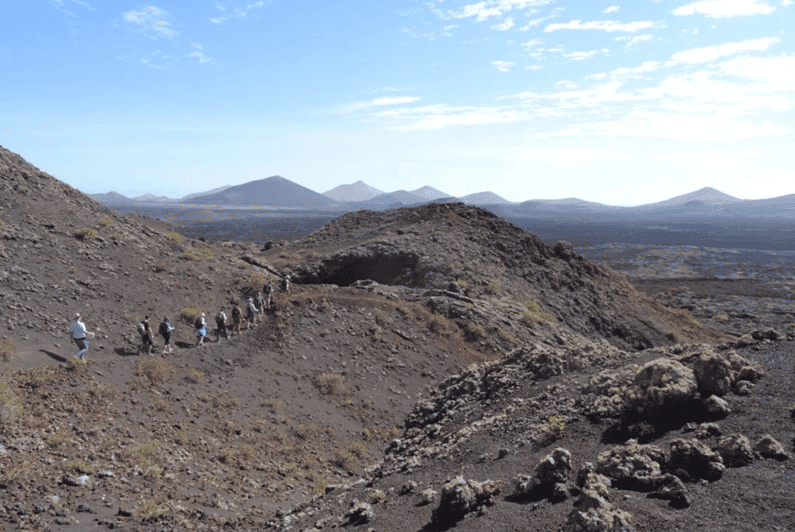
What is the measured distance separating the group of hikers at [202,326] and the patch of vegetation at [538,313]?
13.8 metres

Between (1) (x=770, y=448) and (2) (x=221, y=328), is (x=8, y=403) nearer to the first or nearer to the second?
(2) (x=221, y=328)

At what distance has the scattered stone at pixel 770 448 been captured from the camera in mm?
7254

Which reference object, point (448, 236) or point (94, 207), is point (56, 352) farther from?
point (448, 236)

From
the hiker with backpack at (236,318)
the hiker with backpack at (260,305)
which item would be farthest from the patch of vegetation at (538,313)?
the hiker with backpack at (236,318)

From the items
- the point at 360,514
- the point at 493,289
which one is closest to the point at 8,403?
the point at 360,514

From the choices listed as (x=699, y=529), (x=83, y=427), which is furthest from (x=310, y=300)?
(x=699, y=529)

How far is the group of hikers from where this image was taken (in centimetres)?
1367

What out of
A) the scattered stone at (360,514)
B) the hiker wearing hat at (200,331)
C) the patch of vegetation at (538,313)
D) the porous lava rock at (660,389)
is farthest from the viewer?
the patch of vegetation at (538,313)

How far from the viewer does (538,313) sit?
2773 cm

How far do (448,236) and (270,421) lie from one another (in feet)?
72.4

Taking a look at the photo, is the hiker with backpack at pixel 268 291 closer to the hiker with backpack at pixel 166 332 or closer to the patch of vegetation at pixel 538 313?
the hiker with backpack at pixel 166 332

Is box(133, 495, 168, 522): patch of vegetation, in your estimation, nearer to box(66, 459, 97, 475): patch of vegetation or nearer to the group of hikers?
box(66, 459, 97, 475): patch of vegetation

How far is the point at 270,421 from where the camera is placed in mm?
14133

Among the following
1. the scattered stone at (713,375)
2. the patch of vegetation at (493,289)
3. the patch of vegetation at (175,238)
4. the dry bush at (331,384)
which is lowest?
the dry bush at (331,384)
